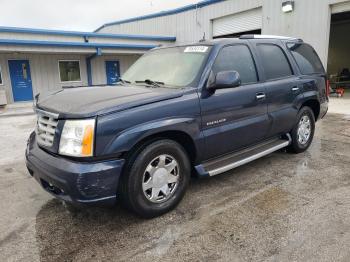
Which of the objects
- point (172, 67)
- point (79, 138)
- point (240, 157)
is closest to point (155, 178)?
point (79, 138)

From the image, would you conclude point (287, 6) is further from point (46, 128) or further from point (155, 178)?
point (46, 128)

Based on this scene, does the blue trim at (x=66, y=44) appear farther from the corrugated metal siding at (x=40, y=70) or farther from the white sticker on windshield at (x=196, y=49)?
the white sticker on windshield at (x=196, y=49)

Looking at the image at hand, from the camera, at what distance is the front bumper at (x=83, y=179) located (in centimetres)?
263

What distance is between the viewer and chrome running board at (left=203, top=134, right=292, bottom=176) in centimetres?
356

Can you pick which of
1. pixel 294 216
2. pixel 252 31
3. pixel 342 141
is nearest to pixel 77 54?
pixel 252 31

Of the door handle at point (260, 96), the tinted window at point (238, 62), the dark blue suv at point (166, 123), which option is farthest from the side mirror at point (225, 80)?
the door handle at point (260, 96)

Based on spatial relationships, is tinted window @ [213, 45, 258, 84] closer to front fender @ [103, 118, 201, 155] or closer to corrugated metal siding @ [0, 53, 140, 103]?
front fender @ [103, 118, 201, 155]

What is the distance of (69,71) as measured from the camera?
57.5 feet

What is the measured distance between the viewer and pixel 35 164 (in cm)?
310

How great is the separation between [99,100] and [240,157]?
1971 millimetres

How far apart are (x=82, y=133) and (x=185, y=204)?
1.50 m

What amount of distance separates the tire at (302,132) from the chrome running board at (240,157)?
0.30 meters

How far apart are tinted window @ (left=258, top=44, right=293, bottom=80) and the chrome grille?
2.93m

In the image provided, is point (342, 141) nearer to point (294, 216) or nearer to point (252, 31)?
point (294, 216)
